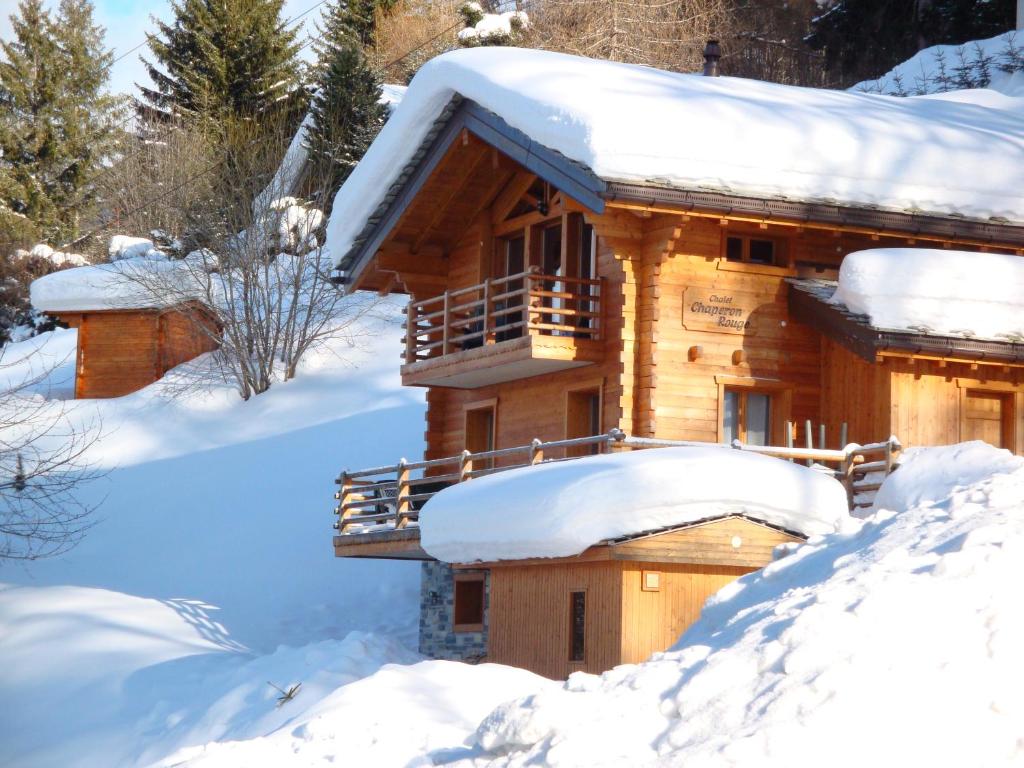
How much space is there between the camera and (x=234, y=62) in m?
47.5

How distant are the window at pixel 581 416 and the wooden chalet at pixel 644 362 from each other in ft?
0.10

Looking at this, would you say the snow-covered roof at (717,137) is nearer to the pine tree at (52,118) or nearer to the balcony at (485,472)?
the balcony at (485,472)

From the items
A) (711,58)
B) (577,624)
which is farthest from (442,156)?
(577,624)

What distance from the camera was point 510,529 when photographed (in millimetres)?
15023

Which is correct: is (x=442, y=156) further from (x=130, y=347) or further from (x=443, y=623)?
(x=130, y=347)

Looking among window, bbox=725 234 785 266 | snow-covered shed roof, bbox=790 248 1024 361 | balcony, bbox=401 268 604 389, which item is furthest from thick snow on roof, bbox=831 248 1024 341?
balcony, bbox=401 268 604 389

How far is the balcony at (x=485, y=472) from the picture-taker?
1580 cm

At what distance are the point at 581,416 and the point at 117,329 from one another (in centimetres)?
2093

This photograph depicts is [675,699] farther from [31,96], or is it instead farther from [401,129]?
[31,96]

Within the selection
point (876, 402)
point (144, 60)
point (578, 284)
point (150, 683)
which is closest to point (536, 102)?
point (578, 284)

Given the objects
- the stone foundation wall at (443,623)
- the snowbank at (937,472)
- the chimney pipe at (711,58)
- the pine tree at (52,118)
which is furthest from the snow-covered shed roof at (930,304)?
the pine tree at (52,118)

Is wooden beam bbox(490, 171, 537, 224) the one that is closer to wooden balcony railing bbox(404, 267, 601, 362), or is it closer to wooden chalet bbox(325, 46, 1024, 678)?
wooden chalet bbox(325, 46, 1024, 678)

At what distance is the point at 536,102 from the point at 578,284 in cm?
273

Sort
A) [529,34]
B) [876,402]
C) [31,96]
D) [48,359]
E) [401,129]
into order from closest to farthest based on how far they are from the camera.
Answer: [876,402] < [401,129] < [48,359] < [529,34] < [31,96]
